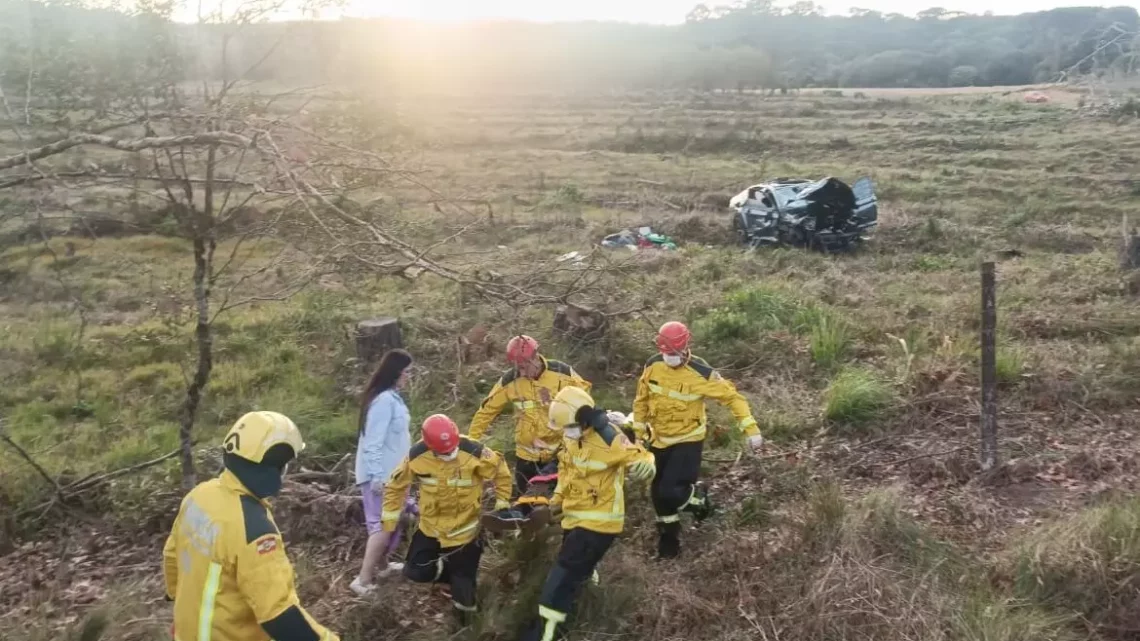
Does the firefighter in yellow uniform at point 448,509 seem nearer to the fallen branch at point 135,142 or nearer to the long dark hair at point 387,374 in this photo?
the long dark hair at point 387,374

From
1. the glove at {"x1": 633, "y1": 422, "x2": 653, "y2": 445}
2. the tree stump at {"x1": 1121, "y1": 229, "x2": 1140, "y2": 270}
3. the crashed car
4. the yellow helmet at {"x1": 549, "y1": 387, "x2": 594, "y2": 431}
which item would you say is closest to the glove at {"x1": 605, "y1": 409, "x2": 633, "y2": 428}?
the glove at {"x1": 633, "y1": 422, "x2": 653, "y2": 445}

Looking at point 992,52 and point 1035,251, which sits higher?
point 992,52

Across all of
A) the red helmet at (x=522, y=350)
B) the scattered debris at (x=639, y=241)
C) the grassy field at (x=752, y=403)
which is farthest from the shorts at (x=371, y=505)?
the scattered debris at (x=639, y=241)

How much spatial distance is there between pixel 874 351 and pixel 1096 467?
109 inches

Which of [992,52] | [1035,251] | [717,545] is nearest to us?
[717,545]

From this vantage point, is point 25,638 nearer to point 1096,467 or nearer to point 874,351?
point 1096,467

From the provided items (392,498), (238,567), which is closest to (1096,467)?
(392,498)

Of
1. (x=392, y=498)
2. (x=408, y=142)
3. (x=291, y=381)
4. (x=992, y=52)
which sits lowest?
(x=291, y=381)

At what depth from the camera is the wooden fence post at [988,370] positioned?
5.93 metres

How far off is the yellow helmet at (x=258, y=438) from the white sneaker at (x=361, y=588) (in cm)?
220

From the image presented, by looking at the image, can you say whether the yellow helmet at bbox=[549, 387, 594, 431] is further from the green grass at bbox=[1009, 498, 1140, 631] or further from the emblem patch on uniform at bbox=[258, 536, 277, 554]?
the green grass at bbox=[1009, 498, 1140, 631]

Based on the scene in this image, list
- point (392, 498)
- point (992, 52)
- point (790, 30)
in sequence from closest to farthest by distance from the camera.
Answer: point (392, 498) < point (992, 52) < point (790, 30)

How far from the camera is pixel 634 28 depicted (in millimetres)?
71000

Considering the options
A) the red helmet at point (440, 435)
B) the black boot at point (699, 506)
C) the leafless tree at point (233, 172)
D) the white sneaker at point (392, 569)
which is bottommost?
the white sneaker at point (392, 569)
